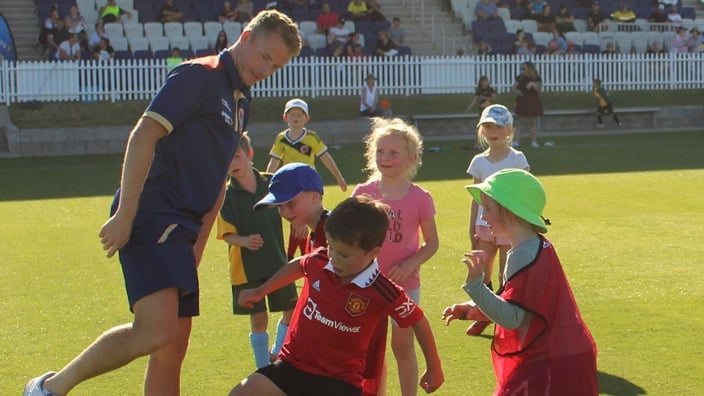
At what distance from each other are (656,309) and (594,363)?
458 centimetres

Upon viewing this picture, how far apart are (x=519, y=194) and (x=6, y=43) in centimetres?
2522

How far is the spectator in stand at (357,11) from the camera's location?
108 feet

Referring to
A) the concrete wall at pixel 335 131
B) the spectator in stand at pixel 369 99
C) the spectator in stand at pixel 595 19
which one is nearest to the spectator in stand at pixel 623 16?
the spectator in stand at pixel 595 19

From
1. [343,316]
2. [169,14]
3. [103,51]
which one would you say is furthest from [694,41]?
[343,316]

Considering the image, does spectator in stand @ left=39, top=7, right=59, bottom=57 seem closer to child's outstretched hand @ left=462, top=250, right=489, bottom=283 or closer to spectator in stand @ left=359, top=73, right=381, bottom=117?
spectator in stand @ left=359, top=73, right=381, bottom=117

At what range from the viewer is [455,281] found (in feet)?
33.6

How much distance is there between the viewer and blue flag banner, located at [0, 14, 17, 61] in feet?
91.6

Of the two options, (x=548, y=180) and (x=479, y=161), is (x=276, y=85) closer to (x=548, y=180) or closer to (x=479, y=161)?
(x=548, y=180)

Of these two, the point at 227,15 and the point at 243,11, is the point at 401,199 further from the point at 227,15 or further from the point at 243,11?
the point at 243,11

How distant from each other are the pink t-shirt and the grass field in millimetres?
875

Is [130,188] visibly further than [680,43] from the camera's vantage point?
No

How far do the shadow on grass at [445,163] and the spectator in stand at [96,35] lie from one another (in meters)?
4.62

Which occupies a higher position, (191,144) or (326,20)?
(326,20)

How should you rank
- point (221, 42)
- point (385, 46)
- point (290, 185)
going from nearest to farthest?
point (290, 185), point (221, 42), point (385, 46)
